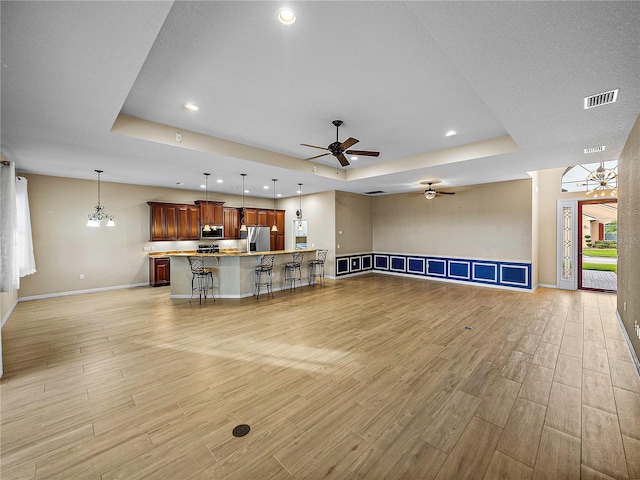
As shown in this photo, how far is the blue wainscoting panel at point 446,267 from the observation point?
702cm

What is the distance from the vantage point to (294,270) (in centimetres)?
743

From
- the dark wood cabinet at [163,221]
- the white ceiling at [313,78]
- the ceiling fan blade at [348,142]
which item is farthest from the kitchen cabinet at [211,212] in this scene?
the ceiling fan blade at [348,142]

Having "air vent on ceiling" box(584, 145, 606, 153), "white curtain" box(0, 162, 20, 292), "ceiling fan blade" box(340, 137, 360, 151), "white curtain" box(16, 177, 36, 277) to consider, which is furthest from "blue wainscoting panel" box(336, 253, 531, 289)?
"white curtain" box(16, 177, 36, 277)

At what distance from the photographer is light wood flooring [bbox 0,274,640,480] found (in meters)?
1.77

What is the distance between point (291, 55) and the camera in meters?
2.45

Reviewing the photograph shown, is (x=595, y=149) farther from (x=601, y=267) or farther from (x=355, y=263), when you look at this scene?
(x=601, y=267)

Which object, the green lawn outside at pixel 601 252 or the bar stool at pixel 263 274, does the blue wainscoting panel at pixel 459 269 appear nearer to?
the bar stool at pixel 263 274

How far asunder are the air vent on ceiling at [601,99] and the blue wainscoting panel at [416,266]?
6414 mm

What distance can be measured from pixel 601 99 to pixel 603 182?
518 centimetres

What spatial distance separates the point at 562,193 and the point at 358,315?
6.55 m

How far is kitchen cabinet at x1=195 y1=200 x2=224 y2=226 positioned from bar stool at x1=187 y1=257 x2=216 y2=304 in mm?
2934

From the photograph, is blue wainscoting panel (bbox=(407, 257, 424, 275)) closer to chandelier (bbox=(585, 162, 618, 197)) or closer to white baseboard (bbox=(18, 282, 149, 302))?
chandelier (bbox=(585, 162, 618, 197))

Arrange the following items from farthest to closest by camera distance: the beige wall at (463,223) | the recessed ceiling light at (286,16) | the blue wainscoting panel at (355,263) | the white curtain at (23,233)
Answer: the blue wainscoting panel at (355,263) → the beige wall at (463,223) → the white curtain at (23,233) → the recessed ceiling light at (286,16)

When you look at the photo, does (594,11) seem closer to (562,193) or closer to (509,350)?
(509,350)
